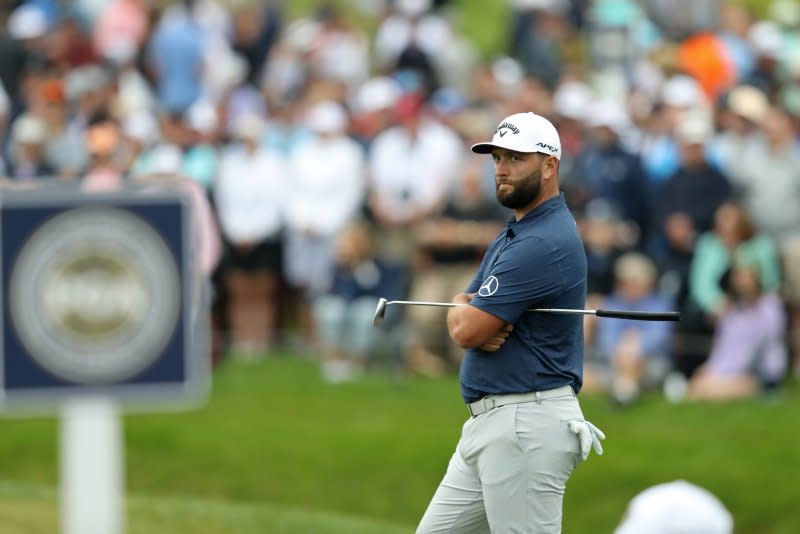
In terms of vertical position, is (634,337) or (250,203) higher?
(250,203)

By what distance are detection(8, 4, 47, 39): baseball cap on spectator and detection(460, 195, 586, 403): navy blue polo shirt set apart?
1439 cm

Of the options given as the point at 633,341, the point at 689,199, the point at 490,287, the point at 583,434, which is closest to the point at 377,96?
the point at 689,199

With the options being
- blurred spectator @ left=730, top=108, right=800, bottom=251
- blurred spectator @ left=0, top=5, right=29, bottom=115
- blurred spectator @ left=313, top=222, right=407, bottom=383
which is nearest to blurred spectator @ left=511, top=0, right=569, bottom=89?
blurred spectator @ left=313, top=222, right=407, bottom=383

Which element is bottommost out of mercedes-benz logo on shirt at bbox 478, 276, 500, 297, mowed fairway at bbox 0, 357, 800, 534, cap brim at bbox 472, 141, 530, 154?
mowed fairway at bbox 0, 357, 800, 534

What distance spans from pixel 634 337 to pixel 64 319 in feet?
30.6

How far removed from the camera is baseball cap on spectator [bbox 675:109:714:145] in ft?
49.0

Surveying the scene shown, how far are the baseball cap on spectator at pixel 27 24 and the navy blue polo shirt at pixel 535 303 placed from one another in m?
14.4

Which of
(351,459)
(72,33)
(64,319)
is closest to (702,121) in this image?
(351,459)

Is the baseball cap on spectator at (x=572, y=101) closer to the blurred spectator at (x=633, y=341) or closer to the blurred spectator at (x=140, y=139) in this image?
the blurred spectator at (x=633, y=341)

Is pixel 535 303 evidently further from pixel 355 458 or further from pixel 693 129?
pixel 693 129

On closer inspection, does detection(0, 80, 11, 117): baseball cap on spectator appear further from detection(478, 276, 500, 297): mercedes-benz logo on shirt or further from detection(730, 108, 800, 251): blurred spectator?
detection(478, 276, 500, 297): mercedes-benz logo on shirt

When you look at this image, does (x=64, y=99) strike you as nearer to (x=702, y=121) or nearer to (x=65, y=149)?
(x=65, y=149)

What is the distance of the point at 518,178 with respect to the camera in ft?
23.2

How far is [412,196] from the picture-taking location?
1648 cm
